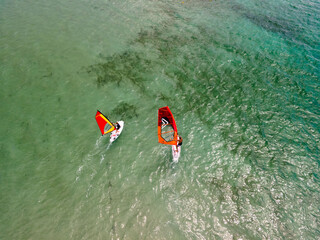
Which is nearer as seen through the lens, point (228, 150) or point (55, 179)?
point (55, 179)

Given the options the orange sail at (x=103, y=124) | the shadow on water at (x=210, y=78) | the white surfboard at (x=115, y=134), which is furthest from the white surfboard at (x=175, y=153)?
the orange sail at (x=103, y=124)

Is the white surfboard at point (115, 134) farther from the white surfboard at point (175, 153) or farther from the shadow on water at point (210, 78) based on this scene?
the white surfboard at point (175, 153)

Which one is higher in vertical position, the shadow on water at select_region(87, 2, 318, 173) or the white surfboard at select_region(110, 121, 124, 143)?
the shadow on water at select_region(87, 2, 318, 173)

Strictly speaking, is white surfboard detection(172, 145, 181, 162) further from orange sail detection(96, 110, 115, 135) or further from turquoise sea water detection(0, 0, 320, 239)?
orange sail detection(96, 110, 115, 135)

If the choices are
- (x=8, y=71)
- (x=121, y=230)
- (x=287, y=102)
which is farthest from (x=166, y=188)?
(x=8, y=71)

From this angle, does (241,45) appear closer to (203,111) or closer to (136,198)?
(203,111)

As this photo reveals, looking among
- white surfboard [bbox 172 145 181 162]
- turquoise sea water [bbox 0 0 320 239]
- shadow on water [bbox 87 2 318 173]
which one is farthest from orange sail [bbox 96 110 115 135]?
white surfboard [bbox 172 145 181 162]
